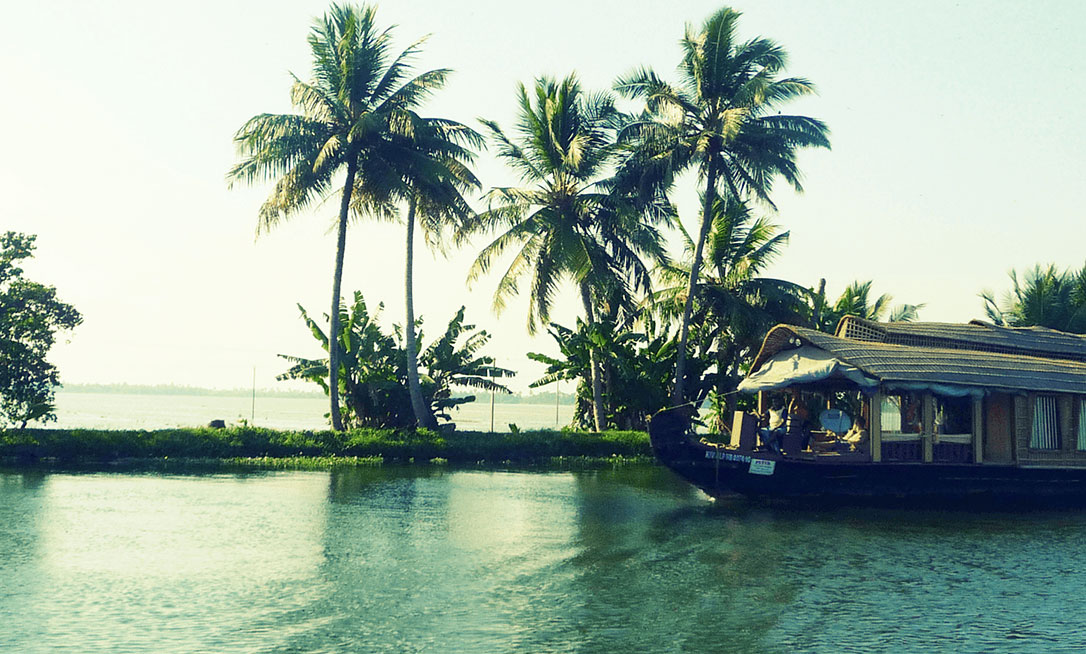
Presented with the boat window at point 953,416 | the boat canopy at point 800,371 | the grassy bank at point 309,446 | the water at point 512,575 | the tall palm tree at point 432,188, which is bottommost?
the water at point 512,575

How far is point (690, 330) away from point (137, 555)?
66.4 ft

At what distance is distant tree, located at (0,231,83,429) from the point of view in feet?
78.2

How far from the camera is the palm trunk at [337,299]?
81.7 ft

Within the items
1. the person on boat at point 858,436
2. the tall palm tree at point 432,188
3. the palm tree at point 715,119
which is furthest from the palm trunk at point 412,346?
the person on boat at point 858,436

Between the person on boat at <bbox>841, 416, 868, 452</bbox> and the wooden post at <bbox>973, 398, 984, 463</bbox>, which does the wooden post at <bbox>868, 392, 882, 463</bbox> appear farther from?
the wooden post at <bbox>973, 398, 984, 463</bbox>

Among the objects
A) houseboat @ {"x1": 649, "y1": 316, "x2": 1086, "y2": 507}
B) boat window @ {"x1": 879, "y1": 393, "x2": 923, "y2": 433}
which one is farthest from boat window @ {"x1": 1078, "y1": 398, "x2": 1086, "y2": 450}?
boat window @ {"x1": 879, "y1": 393, "x2": 923, "y2": 433}

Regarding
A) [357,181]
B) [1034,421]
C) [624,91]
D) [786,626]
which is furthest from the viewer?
[624,91]

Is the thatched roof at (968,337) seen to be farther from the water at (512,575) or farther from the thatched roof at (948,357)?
the water at (512,575)

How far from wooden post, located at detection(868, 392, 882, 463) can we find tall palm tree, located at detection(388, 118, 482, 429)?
39.0 ft

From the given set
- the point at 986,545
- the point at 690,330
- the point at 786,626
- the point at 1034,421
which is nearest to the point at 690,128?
the point at 690,330

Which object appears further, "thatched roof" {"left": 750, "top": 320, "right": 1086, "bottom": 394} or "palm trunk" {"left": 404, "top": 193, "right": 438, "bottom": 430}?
"palm trunk" {"left": 404, "top": 193, "right": 438, "bottom": 430}

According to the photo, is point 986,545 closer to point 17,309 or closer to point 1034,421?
point 1034,421

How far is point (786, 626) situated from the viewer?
9336 mm

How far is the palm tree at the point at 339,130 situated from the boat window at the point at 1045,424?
14932 mm
